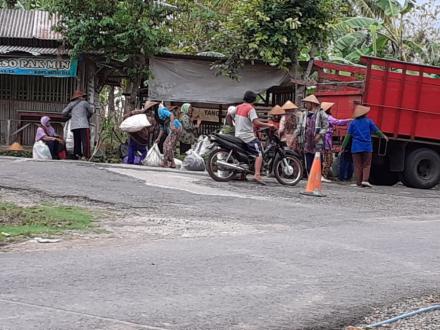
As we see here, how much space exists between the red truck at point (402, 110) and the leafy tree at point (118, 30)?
16.7ft

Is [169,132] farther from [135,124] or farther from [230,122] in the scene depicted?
[230,122]

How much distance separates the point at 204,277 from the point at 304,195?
658 cm

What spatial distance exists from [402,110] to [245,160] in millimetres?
4083

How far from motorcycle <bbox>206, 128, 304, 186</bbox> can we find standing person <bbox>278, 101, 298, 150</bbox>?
1.29m

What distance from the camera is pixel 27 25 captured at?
20.1 metres

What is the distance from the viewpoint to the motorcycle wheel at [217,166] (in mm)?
13195

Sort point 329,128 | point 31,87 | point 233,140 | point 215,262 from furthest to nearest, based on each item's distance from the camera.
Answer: point 31,87 → point 329,128 → point 233,140 → point 215,262

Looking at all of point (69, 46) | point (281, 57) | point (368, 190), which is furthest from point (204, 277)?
point (69, 46)

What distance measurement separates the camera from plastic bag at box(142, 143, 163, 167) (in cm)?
1589

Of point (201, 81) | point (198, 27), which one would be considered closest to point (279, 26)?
point (201, 81)

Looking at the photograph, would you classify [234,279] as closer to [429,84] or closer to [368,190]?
[368,190]

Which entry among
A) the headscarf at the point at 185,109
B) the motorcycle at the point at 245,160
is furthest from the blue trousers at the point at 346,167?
the headscarf at the point at 185,109

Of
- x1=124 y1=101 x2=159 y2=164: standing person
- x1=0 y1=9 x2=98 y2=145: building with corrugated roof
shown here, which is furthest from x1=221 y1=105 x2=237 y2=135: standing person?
x1=0 y1=9 x2=98 y2=145: building with corrugated roof

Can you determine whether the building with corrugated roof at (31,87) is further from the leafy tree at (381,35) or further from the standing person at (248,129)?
the leafy tree at (381,35)
